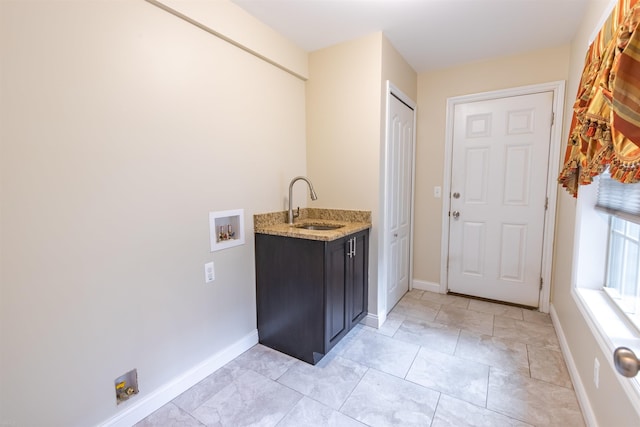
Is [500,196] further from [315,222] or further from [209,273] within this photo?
Answer: [209,273]

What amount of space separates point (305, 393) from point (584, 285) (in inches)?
70.0

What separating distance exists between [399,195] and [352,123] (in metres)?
0.87

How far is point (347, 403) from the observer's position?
159 centimetres

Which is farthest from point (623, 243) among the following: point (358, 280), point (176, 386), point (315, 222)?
point (176, 386)

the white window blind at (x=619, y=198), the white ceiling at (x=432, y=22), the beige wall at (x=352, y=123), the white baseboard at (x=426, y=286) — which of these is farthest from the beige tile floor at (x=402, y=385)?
the white ceiling at (x=432, y=22)

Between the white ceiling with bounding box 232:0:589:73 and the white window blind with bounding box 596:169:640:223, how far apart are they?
4.12 ft

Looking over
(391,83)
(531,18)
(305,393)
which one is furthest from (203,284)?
(531,18)

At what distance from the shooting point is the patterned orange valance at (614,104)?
738 millimetres

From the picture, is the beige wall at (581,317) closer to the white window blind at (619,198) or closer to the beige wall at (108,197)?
the white window blind at (619,198)

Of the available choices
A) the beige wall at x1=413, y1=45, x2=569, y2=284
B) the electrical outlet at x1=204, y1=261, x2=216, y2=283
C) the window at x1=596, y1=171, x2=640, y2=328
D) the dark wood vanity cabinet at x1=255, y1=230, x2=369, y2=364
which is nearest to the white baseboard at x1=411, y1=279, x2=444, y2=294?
the beige wall at x1=413, y1=45, x2=569, y2=284

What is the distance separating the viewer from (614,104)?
784 mm

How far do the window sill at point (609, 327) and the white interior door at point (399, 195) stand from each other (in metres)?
1.33

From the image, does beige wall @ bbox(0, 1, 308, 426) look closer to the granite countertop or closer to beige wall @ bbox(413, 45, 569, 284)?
the granite countertop

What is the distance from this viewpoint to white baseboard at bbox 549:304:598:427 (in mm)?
1397
